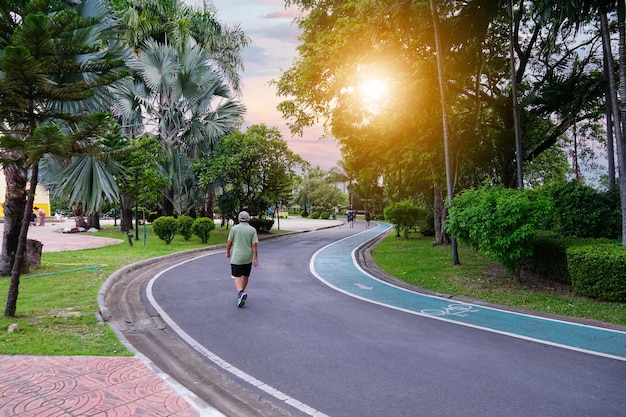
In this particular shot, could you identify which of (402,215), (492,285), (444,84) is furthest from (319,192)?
(492,285)

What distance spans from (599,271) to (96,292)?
10.3 m

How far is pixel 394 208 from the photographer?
25.4 meters

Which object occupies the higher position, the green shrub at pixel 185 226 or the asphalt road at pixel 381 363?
the green shrub at pixel 185 226

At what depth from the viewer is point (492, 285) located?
33.9 ft

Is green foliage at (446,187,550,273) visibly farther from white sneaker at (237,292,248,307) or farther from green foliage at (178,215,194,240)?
green foliage at (178,215,194,240)

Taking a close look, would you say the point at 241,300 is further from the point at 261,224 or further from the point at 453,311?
the point at 261,224

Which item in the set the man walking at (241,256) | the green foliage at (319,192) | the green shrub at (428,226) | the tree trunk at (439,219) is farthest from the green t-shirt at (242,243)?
the green foliage at (319,192)

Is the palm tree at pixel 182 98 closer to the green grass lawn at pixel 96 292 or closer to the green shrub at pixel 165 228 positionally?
the green shrub at pixel 165 228

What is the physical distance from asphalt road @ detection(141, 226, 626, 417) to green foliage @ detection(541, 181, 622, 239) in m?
7.78

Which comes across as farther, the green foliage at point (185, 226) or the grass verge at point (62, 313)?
the green foliage at point (185, 226)

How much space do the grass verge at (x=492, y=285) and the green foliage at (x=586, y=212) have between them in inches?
104

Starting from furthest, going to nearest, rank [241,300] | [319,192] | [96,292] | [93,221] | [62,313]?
[319,192] → [93,221] → [96,292] → [241,300] → [62,313]

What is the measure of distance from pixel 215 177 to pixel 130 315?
53.1 feet

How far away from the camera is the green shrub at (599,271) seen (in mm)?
8000
